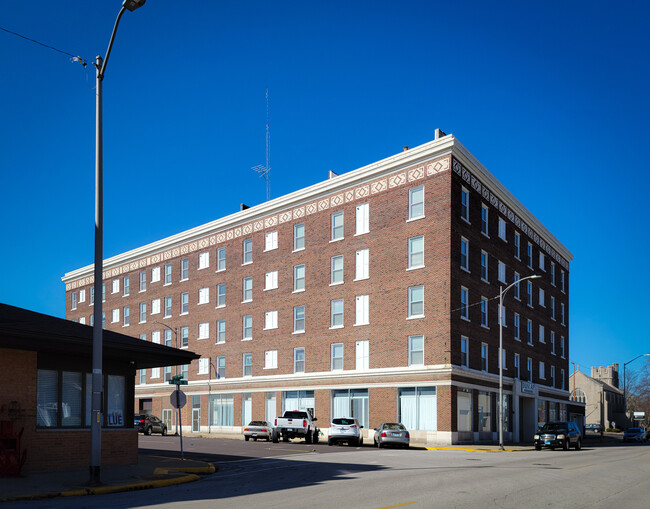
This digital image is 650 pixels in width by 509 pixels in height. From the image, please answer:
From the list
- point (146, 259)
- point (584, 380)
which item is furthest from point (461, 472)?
point (584, 380)

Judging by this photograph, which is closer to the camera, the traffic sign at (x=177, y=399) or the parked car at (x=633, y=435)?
the traffic sign at (x=177, y=399)

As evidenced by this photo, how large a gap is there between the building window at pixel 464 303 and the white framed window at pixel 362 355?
6.81 metres

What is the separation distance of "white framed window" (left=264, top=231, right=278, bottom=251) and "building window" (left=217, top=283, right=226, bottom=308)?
6.30 m

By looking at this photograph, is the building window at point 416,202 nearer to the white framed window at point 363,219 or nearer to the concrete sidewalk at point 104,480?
the white framed window at point 363,219

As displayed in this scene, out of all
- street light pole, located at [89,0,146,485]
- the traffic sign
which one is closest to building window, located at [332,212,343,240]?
the traffic sign

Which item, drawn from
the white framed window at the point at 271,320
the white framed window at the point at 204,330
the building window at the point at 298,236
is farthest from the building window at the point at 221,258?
the building window at the point at 298,236

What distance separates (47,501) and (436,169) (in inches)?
1361

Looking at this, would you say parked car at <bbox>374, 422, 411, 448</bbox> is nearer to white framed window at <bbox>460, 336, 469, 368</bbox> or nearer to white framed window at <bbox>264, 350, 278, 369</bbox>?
white framed window at <bbox>460, 336, 469, 368</bbox>

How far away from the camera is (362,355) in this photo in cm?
4747

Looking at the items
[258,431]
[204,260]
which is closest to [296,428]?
[258,431]

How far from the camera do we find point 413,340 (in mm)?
44562

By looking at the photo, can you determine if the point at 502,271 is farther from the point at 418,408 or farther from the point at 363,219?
the point at 418,408

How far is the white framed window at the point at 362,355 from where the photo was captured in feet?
155

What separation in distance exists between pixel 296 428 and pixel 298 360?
10.5 meters
